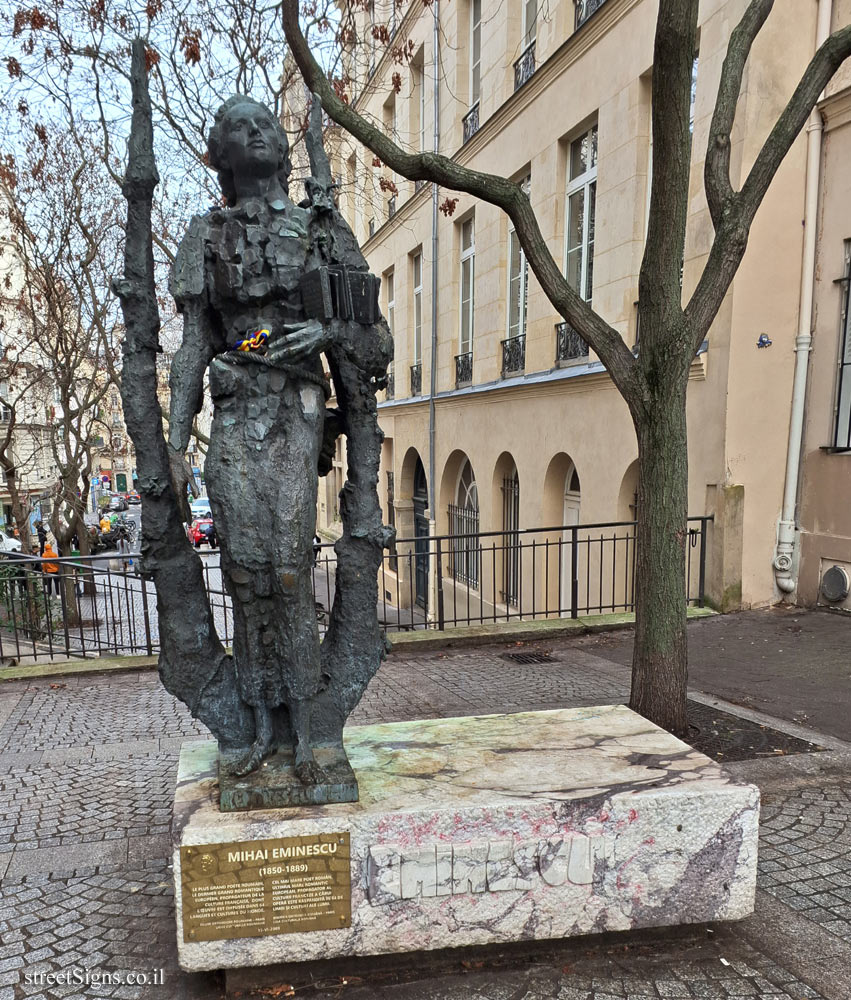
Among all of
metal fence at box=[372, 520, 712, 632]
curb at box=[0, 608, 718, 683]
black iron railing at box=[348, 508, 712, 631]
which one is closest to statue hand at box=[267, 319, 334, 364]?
black iron railing at box=[348, 508, 712, 631]

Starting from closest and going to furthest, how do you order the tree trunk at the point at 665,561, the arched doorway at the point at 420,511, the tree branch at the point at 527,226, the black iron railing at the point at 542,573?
the tree trunk at the point at 665,561
the tree branch at the point at 527,226
the black iron railing at the point at 542,573
the arched doorway at the point at 420,511

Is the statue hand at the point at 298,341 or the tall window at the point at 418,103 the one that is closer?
the statue hand at the point at 298,341

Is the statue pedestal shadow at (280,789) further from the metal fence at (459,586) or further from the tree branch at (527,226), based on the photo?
the tree branch at (527,226)

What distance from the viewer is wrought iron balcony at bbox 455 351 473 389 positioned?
14.8 metres

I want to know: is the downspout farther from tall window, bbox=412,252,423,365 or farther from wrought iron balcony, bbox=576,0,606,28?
tall window, bbox=412,252,423,365

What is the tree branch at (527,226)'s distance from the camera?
4.90m

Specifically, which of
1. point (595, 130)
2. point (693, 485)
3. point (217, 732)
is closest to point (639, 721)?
point (217, 732)

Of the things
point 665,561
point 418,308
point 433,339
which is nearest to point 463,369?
point 433,339

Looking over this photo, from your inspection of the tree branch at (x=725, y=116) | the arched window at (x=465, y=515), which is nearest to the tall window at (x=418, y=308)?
the arched window at (x=465, y=515)

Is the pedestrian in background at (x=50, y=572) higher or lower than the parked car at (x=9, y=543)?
higher

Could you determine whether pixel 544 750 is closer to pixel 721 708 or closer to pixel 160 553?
pixel 160 553

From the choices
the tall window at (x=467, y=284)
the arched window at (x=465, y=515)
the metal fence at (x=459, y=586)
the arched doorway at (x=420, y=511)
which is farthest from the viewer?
the arched doorway at (x=420, y=511)

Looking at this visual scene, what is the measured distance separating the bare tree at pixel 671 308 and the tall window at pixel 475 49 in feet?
34.2

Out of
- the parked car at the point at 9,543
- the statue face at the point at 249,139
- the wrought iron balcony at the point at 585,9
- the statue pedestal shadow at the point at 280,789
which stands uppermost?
the wrought iron balcony at the point at 585,9
